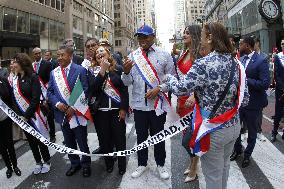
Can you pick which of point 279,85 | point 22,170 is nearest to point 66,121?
point 22,170

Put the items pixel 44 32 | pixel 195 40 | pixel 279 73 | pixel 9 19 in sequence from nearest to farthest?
pixel 195 40 < pixel 279 73 < pixel 9 19 < pixel 44 32

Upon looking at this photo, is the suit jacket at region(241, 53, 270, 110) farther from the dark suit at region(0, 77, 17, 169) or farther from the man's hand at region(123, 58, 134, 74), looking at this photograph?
the dark suit at region(0, 77, 17, 169)

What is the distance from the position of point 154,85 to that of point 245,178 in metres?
1.83

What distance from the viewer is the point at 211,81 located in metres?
3.11

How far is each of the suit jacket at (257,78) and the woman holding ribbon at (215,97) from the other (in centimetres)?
190

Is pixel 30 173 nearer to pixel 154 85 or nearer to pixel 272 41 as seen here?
pixel 154 85

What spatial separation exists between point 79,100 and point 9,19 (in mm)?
22616

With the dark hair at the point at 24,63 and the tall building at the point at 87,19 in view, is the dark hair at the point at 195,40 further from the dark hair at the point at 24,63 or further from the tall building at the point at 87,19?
the tall building at the point at 87,19

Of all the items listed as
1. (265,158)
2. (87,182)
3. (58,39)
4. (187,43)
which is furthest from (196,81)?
(58,39)

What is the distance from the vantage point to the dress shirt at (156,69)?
5.00 metres

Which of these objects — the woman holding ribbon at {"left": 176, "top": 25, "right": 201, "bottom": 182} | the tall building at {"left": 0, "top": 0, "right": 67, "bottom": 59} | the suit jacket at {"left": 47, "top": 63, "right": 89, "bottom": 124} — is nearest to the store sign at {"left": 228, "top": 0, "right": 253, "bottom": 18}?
the tall building at {"left": 0, "top": 0, "right": 67, "bottom": 59}

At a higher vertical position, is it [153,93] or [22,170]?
[153,93]

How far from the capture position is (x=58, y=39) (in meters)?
35.8

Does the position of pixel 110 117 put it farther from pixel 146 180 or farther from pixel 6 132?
pixel 6 132
